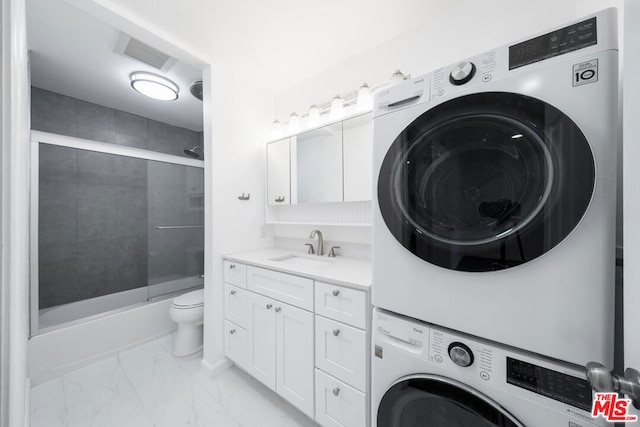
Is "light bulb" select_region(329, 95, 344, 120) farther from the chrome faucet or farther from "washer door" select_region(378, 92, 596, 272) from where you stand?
"washer door" select_region(378, 92, 596, 272)

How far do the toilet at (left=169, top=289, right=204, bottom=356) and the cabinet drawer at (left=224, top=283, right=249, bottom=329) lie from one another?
36cm

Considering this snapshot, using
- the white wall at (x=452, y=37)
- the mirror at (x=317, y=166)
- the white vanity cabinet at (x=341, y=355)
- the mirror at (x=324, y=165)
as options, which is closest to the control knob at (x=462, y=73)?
the white wall at (x=452, y=37)

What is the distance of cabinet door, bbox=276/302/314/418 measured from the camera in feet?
4.13

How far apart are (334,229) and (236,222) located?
84 centimetres

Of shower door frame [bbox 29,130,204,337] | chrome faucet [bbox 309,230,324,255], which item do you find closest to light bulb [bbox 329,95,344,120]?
chrome faucet [bbox 309,230,324,255]

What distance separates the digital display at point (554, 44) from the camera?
1.88 ft

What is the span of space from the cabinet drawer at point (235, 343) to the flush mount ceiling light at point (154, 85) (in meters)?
2.17

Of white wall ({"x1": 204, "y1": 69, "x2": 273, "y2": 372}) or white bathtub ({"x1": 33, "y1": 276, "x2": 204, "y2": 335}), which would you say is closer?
white wall ({"x1": 204, "y1": 69, "x2": 273, "y2": 372})

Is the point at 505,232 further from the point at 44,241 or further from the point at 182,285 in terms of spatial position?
the point at 44,241

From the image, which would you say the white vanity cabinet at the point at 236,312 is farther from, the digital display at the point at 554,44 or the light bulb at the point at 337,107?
the digital display at the point at 554,44

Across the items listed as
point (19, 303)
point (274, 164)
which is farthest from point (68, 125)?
point (19, 303)

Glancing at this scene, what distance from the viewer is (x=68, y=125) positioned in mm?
2371

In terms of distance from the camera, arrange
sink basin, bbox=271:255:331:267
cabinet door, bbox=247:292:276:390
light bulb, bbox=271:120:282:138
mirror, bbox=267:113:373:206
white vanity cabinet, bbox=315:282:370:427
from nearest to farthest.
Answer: white vanity cabinet, bbox=315:282:370:427, cabinet door, bbox=247:292:276:390, mirror, bbox=267:113:373:206, sink basin, bbox=271:255:331:267, light bulb, bbox=271:120:282:138

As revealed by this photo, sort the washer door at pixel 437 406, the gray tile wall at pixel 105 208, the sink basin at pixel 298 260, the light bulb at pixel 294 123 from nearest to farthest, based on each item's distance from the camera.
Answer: the washer door at pixel 437 406
the sink basin at pixel 298 260
the light bulb at pixel 294 123
the gray tile wall at pixel 105 208
